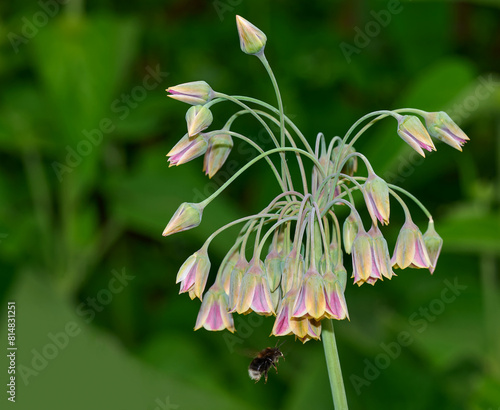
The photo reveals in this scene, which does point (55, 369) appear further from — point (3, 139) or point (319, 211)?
point (319, 211)

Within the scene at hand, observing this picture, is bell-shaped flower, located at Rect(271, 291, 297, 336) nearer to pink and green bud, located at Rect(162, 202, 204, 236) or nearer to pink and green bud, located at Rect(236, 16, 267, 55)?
pink and green bud, located at Rect(162, 202, 204, 236)

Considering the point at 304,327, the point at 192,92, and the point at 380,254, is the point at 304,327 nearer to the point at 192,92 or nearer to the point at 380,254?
the point at 380,254

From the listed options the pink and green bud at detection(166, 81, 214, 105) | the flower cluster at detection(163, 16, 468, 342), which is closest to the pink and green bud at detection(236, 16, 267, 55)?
the flower cluster at detection(163, 16, 468, 342)

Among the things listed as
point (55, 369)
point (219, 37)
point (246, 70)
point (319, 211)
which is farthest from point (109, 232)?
point (319, 211)

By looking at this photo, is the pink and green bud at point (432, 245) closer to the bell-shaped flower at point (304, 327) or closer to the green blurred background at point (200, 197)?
the bell-shaped flower at point (304, 327)

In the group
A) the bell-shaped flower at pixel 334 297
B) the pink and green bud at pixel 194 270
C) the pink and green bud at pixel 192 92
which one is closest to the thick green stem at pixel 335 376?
the bell-shaped flower at pixel 334 297

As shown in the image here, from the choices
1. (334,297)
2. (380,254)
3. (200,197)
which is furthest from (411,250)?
(200,197)
